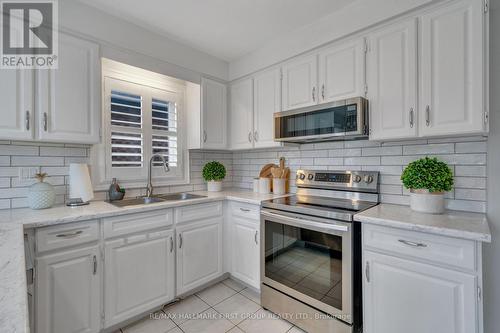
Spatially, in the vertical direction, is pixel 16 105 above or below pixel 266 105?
below

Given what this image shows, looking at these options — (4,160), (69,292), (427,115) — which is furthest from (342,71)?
(4,160)

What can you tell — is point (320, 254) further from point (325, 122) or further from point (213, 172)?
point (213, 172)

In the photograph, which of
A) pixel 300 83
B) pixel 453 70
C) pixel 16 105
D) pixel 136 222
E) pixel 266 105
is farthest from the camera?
pixel 266 105

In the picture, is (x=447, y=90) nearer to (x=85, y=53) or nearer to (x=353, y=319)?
(x=353, y=319)

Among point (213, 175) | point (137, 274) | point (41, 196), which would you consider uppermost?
point (213, 175)

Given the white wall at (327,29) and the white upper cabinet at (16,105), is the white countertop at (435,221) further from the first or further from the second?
the white upper cabinet at (16,105)

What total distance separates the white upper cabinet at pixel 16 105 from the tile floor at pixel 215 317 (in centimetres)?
163

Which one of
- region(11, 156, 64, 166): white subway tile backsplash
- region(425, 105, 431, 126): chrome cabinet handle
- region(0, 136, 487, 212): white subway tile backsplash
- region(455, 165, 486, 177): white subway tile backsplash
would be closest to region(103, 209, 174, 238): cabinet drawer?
region(0, 136, 487, 212): white subway tile backsplash

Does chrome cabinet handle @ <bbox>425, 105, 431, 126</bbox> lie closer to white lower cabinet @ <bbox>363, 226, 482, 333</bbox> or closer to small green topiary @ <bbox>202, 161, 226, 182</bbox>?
white lower cabinet @ <bbox>363, 226, 482, 333</bbox>

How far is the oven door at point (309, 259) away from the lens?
1.59m

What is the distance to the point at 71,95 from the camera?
1.83 m

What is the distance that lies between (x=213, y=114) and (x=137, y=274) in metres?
1.81

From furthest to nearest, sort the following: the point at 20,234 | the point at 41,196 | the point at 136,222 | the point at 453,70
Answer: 1. the point at 136,222
2. the point at 41,196
3. the point at 453,70
4. the point at 20,234

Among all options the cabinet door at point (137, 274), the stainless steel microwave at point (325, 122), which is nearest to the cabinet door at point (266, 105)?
the stainless steel microwave at point (325, 122)
